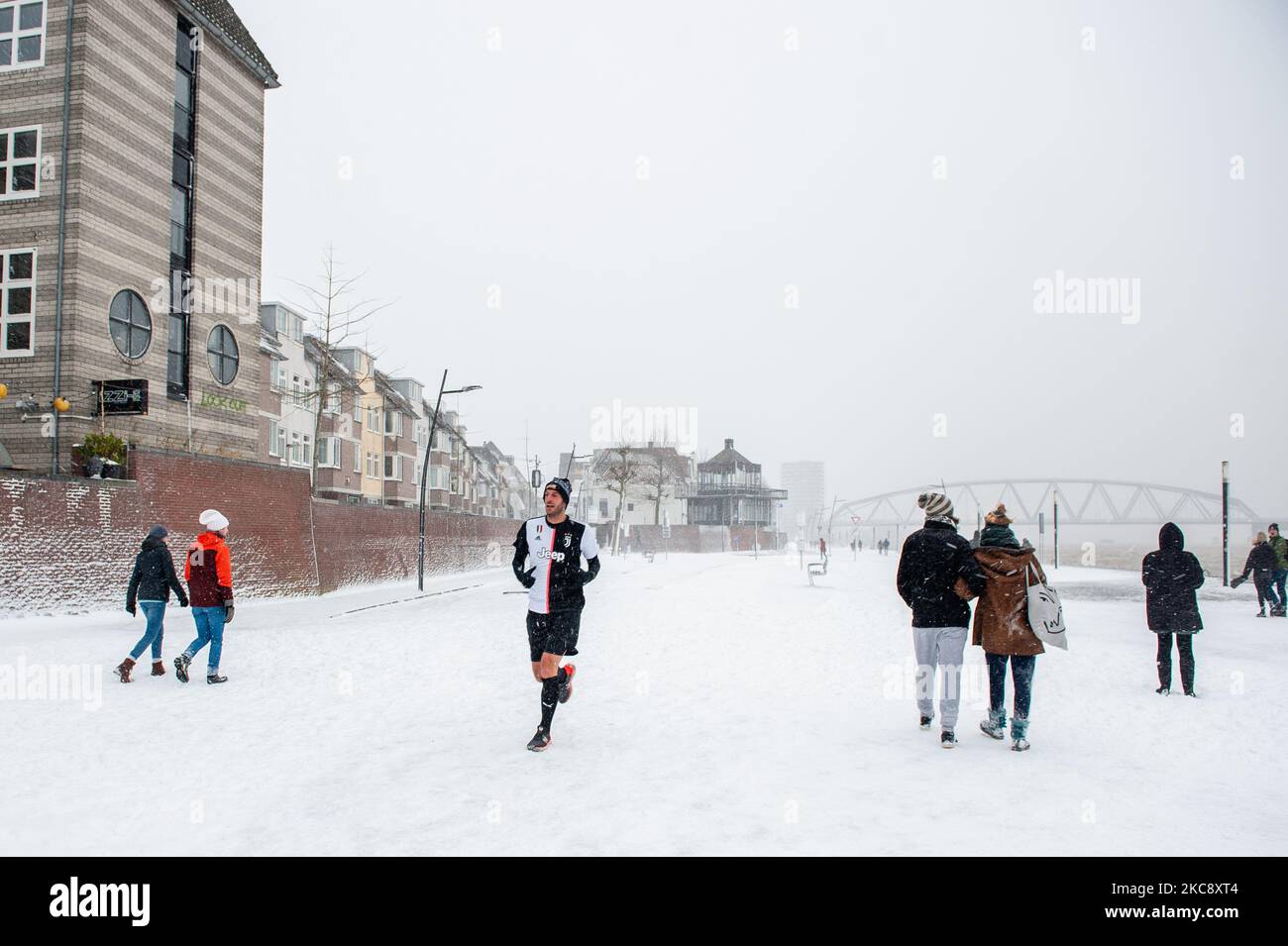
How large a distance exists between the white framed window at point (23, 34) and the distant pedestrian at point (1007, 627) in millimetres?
23728

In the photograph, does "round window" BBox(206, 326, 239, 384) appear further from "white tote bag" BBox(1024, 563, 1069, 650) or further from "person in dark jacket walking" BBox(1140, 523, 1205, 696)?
"person in dark jacket walking" BBox(1140, 523, 1205, 696)

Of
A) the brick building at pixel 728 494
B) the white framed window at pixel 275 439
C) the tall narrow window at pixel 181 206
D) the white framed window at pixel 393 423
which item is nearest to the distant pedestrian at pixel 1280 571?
the tall narrow window at pixel 181 206

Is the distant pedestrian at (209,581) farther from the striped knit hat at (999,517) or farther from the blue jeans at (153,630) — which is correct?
the striped knit hat at (999,517)

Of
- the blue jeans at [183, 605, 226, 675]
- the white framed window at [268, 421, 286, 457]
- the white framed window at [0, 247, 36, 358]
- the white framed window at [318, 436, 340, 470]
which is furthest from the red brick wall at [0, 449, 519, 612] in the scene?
the white framed window at [318, 436, 340, 470]

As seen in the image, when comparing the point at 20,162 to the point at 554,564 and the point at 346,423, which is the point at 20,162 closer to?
the point at 554,564

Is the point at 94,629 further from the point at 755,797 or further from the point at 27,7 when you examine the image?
the point at 27,7

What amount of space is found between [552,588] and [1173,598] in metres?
6.45

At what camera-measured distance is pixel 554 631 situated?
6.41 meters

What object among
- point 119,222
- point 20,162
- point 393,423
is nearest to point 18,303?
point 119,222

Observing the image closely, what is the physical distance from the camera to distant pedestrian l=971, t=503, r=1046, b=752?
6.34 meters

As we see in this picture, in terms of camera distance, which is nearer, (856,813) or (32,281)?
(856,813)

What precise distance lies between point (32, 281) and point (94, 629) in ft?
33.3
